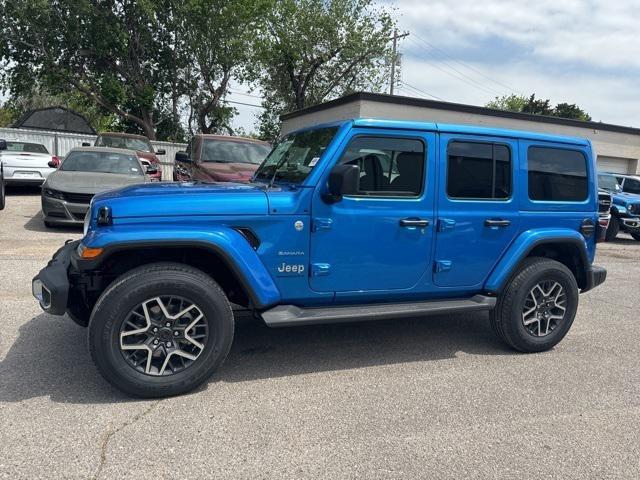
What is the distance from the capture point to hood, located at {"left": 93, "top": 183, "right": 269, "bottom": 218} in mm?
3299

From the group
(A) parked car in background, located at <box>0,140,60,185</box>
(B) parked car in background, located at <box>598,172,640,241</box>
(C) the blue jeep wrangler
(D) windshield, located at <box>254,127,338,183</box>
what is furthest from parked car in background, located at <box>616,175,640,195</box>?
(A) parked car in background, located at <box>0,140,60,185</box>

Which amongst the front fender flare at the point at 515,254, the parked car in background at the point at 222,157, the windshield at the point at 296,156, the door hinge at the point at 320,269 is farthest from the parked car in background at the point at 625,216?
the door hinge at the point at 320,269

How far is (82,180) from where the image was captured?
9172 millimetres

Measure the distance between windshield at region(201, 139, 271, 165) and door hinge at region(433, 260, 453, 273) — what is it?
6144 mm

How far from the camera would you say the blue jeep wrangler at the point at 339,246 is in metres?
3.29

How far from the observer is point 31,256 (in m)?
7.27

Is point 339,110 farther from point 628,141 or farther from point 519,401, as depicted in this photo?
point 519,401

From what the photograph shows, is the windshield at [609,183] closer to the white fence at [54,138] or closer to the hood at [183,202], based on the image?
the hood at [183,202]

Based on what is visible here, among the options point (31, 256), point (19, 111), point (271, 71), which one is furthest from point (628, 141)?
point (19, 111)

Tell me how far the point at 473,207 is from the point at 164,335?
2593 millimetres

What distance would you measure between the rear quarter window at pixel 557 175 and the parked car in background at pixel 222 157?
5.26 m

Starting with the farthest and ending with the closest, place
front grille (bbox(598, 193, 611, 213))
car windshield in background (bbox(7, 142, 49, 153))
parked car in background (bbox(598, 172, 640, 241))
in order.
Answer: car windshield in background (bbox(7, 142, 49, 153)) → parked car in background (bbox(598, 172, 640, 241)) → front grille (bbox(598, 193, 611, 213))

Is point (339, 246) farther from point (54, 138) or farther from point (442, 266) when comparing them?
point (54, 138)

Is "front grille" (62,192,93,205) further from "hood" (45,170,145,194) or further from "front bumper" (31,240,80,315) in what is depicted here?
"front bumper" (31,240,80,315)
